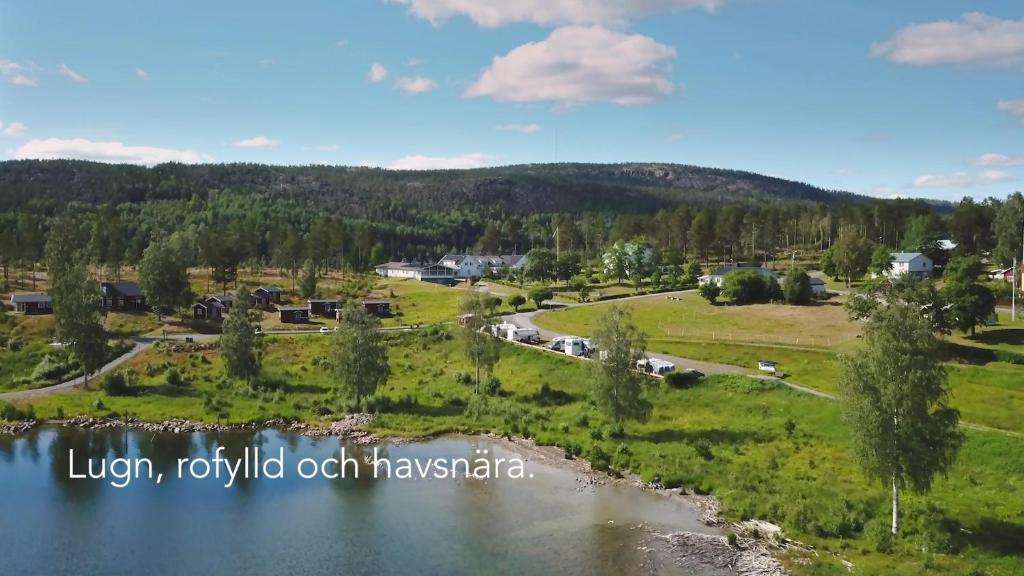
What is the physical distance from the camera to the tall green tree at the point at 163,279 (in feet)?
282

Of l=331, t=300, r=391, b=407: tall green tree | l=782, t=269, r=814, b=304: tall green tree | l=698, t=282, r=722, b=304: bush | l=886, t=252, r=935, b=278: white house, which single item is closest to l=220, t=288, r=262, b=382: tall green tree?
l=331, t=300, r=391, b=407: tall green tree

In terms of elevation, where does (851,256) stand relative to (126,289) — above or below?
above

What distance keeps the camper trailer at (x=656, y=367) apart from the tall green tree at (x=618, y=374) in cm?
866

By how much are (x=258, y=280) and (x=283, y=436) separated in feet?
229

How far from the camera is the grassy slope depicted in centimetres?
3284

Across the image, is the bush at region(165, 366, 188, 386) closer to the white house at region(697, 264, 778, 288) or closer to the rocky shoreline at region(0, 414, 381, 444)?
the rocky shoreline at region(0, 414, 381, 444)

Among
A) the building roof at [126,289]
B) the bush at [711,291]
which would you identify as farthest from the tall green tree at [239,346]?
the bush at [711,291]

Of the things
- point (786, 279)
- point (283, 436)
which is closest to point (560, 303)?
point (786, 279)

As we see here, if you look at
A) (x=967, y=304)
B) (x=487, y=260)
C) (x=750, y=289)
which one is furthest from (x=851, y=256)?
(x=487, y=260)

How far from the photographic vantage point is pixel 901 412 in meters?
32.9

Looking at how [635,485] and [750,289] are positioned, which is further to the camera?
[750,289]

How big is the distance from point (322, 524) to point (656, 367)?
1241 inches

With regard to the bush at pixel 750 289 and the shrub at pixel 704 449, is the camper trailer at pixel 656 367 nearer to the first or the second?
the shrub at pixel 704 449

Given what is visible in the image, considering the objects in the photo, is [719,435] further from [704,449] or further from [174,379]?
[174,379]
